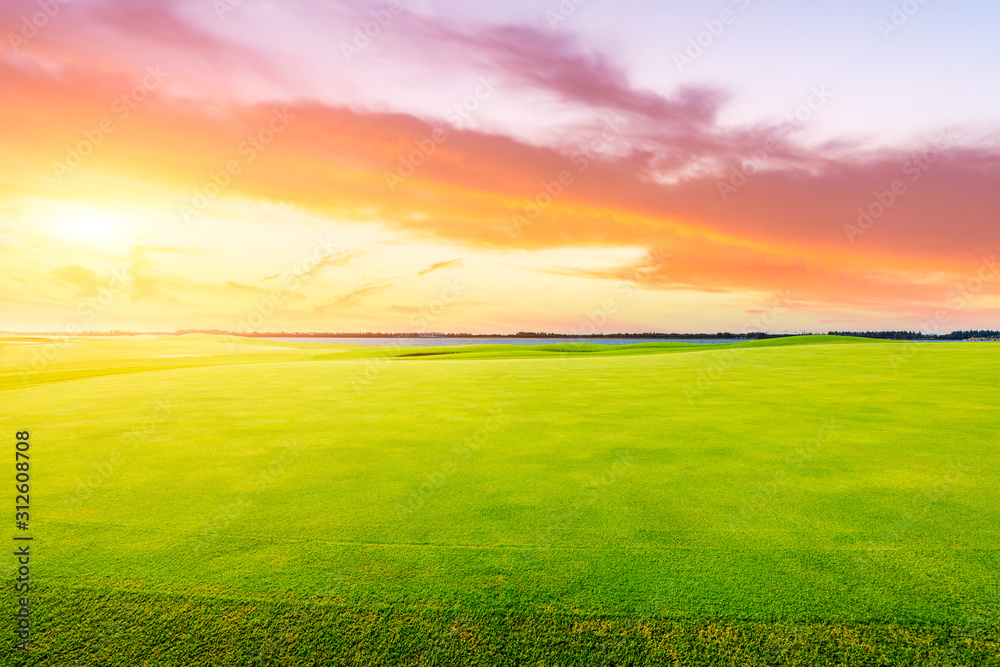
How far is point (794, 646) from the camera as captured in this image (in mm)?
3479

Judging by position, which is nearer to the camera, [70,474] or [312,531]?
[312,531]

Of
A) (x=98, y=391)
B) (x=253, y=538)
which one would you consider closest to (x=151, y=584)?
(x=253, y=538)

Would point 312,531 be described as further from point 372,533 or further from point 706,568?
point 706,568

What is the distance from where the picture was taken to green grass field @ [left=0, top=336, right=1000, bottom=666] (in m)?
3.56

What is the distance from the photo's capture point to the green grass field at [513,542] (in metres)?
3.56

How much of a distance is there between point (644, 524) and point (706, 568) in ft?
2.90

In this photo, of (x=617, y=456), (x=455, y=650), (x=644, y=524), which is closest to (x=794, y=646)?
(x=644, y=524)

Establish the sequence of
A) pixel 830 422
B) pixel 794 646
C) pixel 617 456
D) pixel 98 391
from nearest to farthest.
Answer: pixel 794 646
pixel 617 456
pixel 830 422
pixel 98 391

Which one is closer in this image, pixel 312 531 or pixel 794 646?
pixel 794 646

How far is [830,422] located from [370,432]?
906 cm

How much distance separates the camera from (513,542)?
471 cm

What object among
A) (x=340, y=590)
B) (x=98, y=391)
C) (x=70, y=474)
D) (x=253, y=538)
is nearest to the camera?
(x=340, y=590)

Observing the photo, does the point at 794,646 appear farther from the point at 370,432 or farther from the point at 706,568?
the point at 370,432

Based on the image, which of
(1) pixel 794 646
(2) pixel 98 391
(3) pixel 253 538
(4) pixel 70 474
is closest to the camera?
(1) pixel 794 646
